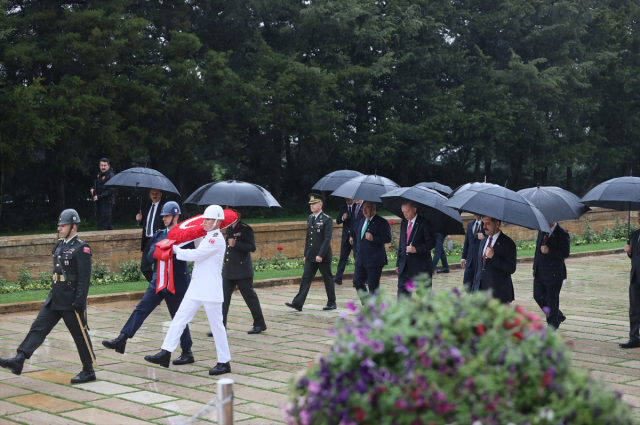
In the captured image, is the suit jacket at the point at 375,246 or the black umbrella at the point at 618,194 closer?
the black umbrella at the point at 618,194

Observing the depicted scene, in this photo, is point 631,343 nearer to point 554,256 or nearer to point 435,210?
point 554,256

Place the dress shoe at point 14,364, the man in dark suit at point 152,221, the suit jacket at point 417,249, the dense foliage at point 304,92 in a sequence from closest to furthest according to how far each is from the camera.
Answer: the dress shoe at point 14,364 < the suit jacket at point 417,249 < the man in dark suit at point 152,221 < the dense foliage at point 304,92

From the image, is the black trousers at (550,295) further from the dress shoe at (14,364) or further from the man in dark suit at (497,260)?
the dress shoe at (14,364)

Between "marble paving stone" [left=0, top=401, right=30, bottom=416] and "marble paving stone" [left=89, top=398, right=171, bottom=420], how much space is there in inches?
23.1

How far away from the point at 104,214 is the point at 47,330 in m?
8.44

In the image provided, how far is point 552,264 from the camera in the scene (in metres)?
9.55

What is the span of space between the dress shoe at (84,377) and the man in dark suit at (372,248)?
454cm

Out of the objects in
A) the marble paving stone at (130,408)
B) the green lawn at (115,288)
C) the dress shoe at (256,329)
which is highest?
the green lawn at (115,288)

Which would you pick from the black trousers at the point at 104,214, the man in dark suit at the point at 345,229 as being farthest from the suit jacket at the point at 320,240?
the black trousers at the point at 104,214

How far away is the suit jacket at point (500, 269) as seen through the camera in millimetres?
8320

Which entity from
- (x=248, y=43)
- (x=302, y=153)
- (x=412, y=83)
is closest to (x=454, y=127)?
(x=412, y=83)

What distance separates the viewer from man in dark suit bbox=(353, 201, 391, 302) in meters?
10.7

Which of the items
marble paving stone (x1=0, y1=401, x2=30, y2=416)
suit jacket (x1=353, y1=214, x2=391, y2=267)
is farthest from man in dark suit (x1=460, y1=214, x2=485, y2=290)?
marble paving stone (x1=0, y1=401, x2=30, y2=416)

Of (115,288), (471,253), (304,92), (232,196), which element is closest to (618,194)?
(471,253)
